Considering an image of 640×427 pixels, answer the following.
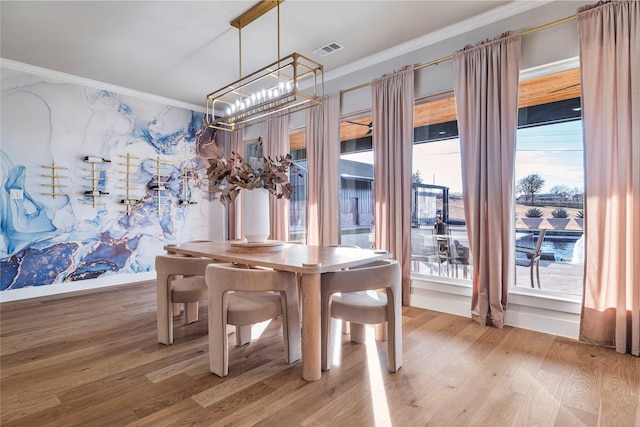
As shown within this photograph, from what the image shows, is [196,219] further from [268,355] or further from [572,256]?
[572,256]

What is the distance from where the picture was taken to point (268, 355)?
2383mm

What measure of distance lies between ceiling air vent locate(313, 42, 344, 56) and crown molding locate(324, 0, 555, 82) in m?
0.43

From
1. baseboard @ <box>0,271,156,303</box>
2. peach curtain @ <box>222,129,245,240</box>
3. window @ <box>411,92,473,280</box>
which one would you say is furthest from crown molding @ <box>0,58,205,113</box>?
window @ <box>411,92,473,280</box>

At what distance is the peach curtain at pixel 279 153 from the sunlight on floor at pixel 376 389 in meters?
A: 2.61

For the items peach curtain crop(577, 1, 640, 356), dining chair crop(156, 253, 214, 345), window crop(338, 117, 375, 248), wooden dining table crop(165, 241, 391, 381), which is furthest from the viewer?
window crop(338, 117, 375, 248)

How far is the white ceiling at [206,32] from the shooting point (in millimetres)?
2906

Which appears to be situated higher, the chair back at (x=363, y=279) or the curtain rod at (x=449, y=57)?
the curtain rod at (x=449, y=57)

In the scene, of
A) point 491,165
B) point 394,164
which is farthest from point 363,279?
point 394,164

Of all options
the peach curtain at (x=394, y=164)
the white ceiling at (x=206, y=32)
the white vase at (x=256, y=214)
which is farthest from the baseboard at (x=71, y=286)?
the peach curtain at (x=394, y=164)

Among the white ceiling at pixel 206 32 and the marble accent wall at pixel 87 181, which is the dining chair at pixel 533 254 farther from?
the marble accent wall at pixel 87 181

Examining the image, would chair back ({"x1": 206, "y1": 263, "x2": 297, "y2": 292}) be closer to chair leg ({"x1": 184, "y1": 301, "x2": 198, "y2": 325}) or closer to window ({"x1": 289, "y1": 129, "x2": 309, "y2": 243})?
chair leg ({"x1": 184, "y1": 301, "x2": 198, "y2": 325})

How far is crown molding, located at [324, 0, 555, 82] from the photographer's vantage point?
113 inches

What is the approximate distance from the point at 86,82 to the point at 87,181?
131 centimetres

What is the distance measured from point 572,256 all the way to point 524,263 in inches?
14.1
